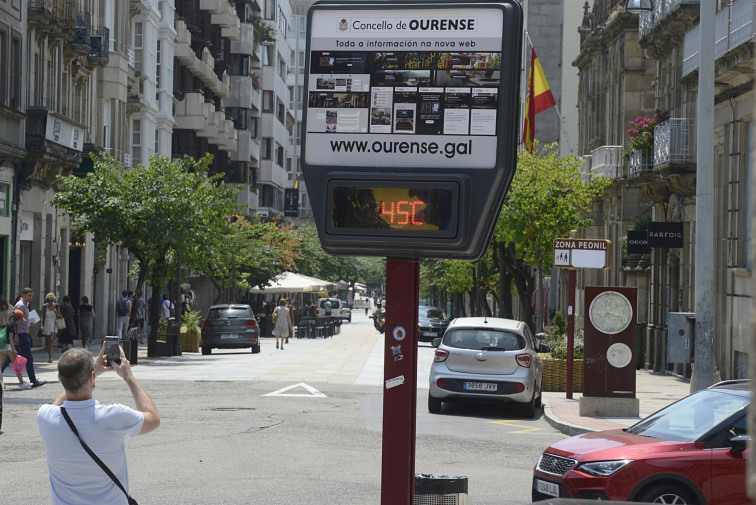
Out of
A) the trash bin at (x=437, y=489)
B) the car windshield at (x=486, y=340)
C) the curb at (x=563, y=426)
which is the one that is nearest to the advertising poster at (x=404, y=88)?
the trash bin at (x=437, y=489)

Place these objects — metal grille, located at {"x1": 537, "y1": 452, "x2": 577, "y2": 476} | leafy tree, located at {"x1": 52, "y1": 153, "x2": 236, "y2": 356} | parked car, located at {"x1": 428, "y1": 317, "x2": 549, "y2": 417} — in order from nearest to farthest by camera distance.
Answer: metal grille, located at {"x1": 537, "y1": 452, "x2": 577, "y2": 476}
parked car, located at {"x1": 428, "y1": 317, "x2": 549, "y2": 417}
leafy tree, located at {"x1": 52, "y1": 153, "x2": 236, "y2": 356}

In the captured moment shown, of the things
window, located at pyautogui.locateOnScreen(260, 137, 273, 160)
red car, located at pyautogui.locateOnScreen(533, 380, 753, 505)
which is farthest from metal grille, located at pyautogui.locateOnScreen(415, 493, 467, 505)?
window, located at pyautogui.locateOnScreen(260, 137, 273, 160)

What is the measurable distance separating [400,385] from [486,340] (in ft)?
49.2

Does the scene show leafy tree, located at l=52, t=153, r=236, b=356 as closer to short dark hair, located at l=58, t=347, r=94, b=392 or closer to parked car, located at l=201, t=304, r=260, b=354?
parked car, located at l=201, t=304, r=260, b=354

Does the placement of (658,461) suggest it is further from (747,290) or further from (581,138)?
(581,138)

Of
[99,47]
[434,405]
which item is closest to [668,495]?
[434,405]

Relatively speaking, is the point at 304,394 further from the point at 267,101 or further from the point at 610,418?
the point at 267,101

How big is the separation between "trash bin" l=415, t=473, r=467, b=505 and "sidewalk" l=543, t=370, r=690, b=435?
10573 millimetres

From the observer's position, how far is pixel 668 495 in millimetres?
10828

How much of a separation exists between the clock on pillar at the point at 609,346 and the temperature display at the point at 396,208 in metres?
14.6

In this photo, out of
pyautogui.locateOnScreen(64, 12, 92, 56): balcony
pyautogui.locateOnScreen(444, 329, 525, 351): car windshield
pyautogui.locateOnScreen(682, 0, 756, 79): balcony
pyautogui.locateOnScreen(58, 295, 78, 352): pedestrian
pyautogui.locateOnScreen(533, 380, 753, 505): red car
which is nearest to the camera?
pyautogui.locateOnScreen(533, 380, 753, 505): red car

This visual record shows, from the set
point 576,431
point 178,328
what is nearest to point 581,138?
point 178,328

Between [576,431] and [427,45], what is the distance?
1309 centimetres

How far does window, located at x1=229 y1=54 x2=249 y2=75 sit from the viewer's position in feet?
270
